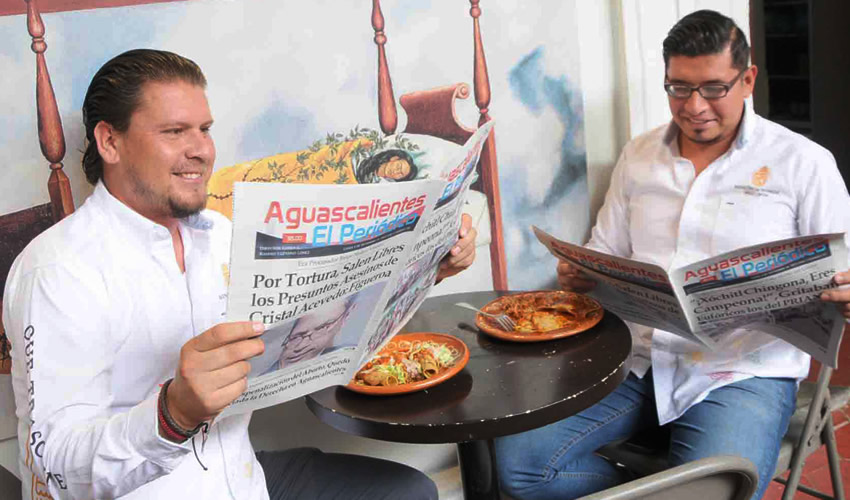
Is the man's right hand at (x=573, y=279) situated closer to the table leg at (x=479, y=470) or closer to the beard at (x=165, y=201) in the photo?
the table leg at (x=479, y=470)

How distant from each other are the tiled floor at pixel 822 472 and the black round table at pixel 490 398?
123cm

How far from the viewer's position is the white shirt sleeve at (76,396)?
1.37 metres

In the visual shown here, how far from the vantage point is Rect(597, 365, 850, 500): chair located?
2102 millimetres

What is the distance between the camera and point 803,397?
2.31 m

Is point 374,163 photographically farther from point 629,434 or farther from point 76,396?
point 76,396

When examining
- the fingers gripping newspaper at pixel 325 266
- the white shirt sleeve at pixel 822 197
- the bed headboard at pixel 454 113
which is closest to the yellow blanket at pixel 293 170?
the bed headboard at pixel 454 113

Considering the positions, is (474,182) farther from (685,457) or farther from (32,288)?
(32,288)

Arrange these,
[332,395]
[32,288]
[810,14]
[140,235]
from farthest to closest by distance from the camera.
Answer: [810,14] < [332,395] < [140,235] < [32,288]

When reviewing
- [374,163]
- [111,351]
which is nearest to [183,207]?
[111,351]

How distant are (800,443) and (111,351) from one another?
1.57 meters

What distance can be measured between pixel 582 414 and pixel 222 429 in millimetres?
966

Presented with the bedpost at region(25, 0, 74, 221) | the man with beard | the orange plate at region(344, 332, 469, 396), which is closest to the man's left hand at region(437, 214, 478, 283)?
the man with beard

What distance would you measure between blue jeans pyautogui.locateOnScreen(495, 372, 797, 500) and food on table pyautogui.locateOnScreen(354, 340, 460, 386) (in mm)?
450

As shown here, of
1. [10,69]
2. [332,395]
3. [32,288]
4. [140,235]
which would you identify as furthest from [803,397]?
[10,69]
